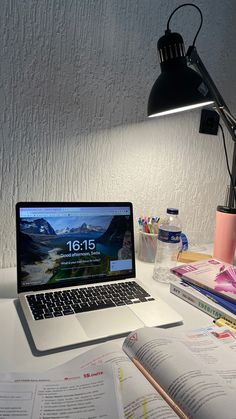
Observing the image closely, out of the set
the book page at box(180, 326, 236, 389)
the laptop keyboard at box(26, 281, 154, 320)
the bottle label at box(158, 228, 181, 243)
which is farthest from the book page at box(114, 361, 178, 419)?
the bottle label at box(158, 228, 181, 243)

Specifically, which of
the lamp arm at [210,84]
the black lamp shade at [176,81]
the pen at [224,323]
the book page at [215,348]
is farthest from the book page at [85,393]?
the lamp arm at [210,84]

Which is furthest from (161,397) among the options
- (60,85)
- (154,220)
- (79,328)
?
(60,85)

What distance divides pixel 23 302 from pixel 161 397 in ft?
1.18

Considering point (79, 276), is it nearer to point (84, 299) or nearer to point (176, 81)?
point (84, 299)

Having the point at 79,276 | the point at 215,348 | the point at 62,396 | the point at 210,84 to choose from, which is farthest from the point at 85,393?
the point at 210,84

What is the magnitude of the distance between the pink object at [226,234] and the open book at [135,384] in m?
0.47

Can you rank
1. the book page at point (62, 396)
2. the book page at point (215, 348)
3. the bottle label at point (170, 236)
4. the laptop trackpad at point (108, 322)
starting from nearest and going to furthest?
1. the book page at point (62, 396)
2. the book page at point (215, 348)
3. the laptop trackpad at point (108, 322)
4. the bottle label at point (170, 236)

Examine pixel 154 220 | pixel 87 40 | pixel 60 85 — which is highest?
pixel 87 40

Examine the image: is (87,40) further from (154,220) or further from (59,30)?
(154,220)

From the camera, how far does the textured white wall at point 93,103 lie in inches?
33.8

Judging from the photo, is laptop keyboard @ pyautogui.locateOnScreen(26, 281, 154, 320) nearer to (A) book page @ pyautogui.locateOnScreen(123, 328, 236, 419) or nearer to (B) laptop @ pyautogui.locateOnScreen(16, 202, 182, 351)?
(B) laptop @ pyautogui.locateOnScreen(16, 202, 182, 351)

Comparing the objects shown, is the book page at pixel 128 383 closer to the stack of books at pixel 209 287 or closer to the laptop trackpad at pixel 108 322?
the laptop trackpad at pixel 108 322

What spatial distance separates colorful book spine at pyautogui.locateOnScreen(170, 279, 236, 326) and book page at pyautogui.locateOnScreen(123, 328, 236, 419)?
0.56 feet

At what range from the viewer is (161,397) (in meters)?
0.50
